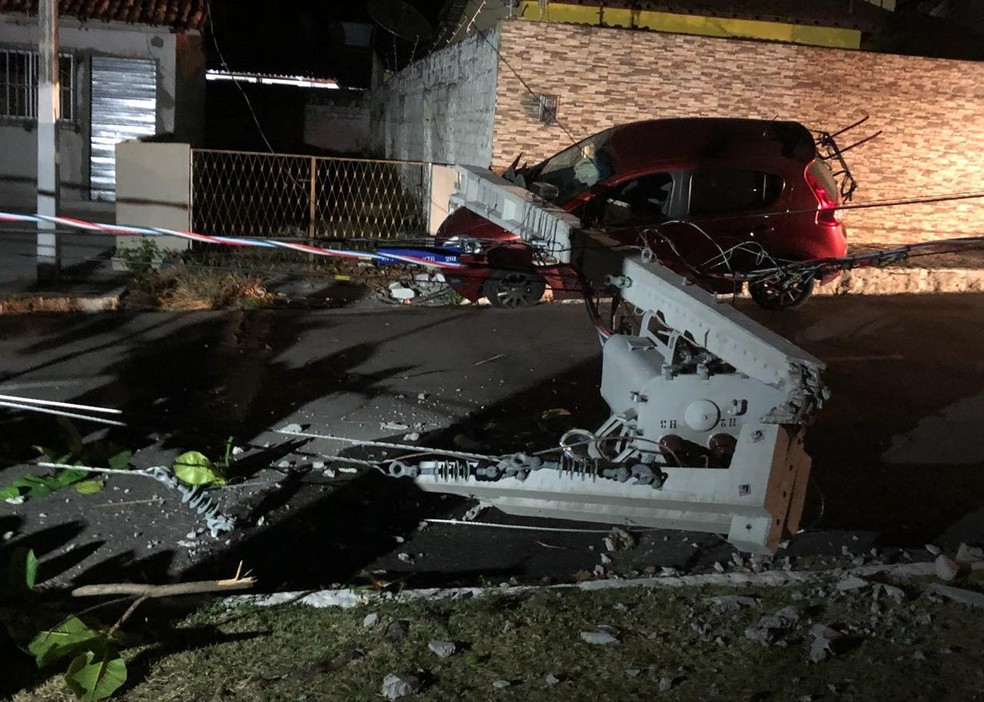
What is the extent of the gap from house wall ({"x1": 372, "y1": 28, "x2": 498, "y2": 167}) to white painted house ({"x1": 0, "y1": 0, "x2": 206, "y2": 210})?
4170mm

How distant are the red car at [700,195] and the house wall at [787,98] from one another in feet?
8.74

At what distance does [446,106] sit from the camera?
16.4 metres

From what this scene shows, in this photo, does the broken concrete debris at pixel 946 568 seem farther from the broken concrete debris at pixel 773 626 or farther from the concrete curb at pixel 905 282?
the concrete curb at pixel 905 282

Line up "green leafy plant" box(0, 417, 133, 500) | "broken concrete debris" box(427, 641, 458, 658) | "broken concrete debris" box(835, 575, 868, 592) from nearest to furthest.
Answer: "broken concrete debris" box(427, 641, 458, 658), "broken concrete debris" box(835, 575, 868, 592), "green leafy plant" box(0, 417, 133, 500)

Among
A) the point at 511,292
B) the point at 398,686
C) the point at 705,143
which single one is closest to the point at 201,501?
the point at 398,686

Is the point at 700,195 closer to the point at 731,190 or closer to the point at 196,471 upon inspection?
the point at 731,190

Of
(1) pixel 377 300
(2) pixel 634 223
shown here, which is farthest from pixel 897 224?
(1) pixel 377 300

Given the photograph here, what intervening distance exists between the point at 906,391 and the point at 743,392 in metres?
4.42

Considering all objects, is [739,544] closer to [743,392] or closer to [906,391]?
[743,392]

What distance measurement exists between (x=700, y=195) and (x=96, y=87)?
34.5 ft

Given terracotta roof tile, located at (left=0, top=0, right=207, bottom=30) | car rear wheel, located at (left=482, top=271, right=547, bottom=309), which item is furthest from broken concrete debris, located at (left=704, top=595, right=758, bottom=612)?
terracotta roof tile, located at (left=0, top=0, right=207, bottom=30)

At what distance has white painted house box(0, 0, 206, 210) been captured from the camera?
A: 15203 mm

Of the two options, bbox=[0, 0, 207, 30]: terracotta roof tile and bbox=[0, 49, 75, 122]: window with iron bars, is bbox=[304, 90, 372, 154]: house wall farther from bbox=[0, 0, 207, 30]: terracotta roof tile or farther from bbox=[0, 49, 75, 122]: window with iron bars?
bbox=[0, 49, 75, 122]: window with iron bars

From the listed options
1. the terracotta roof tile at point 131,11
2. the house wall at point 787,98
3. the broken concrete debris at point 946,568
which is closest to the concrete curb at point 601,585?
the broken concrete debris at point 946,568
